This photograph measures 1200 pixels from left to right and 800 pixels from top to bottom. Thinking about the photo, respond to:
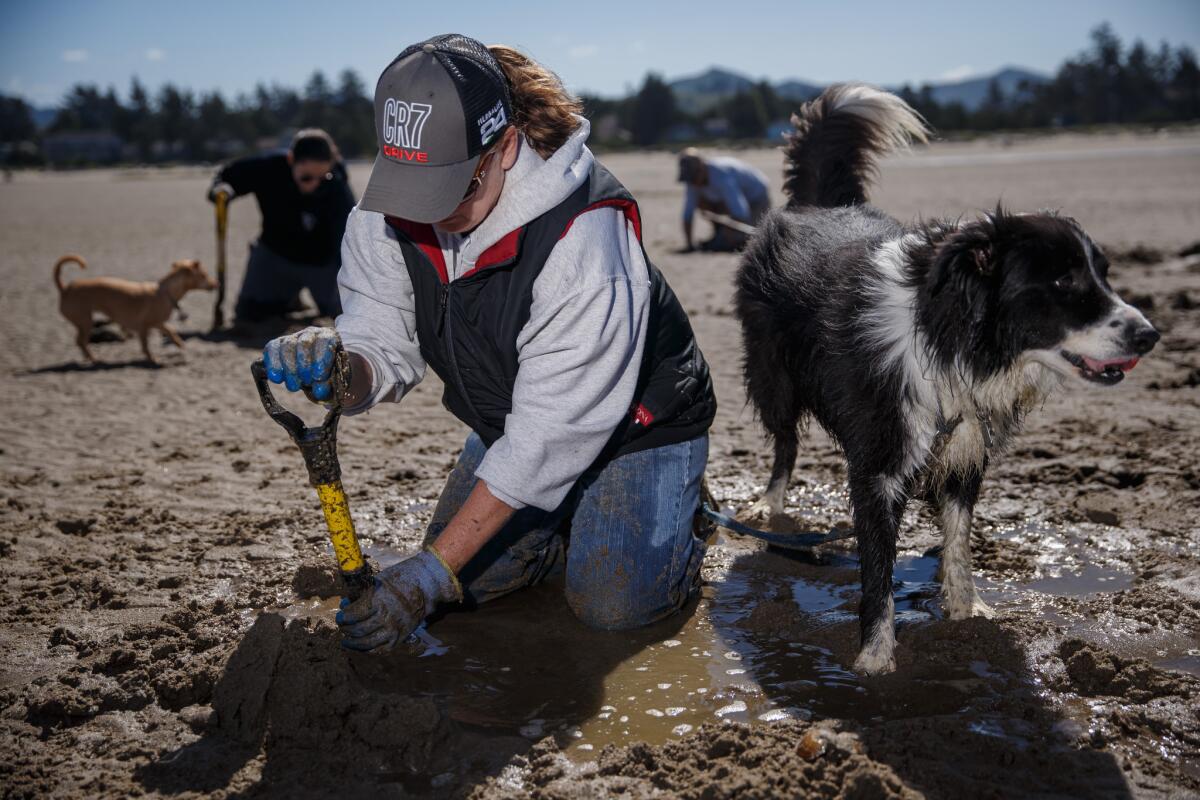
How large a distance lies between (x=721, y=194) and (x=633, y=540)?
10.2 m

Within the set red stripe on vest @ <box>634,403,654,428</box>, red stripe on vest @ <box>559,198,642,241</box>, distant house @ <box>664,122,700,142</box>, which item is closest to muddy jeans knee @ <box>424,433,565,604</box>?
red stripe on vest @ <box>634,403,654,428</box>

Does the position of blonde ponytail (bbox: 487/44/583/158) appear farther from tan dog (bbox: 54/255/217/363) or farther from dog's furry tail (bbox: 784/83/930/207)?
tan dog (bbox: 54/255/217/363)

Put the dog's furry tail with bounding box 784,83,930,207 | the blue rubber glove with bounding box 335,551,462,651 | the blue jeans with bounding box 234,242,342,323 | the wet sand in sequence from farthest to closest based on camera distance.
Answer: the blue jeans with bounding box 234,242,342,323, the dog's furry tail with bounding box 784,83,930,207, the blue rubber glove with bounding box 335,551,462,651, the wet sand

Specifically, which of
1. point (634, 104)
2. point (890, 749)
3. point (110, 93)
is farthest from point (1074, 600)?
point (110, 93)

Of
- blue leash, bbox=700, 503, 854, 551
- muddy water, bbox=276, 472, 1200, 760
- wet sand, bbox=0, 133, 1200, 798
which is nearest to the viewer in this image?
wet sand, bbox=0, 133, 1200, 798

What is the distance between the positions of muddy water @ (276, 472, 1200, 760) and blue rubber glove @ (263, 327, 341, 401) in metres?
1.06

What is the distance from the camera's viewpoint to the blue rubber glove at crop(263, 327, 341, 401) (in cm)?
291

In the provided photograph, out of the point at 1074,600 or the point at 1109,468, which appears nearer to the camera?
the point at 1074,600

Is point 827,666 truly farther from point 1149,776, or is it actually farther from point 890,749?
point 1149,776

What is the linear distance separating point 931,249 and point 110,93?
135506 mm

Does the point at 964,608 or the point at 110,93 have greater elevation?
the point at 110,93

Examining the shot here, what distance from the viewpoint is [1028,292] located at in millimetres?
2955

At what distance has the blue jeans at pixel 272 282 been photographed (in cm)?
937

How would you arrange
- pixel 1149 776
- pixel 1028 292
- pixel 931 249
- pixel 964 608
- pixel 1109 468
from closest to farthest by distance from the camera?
pixel 1149 776
pixel 1028 292
pixel 931 249
pixel 964 608
pixel 1109 468
